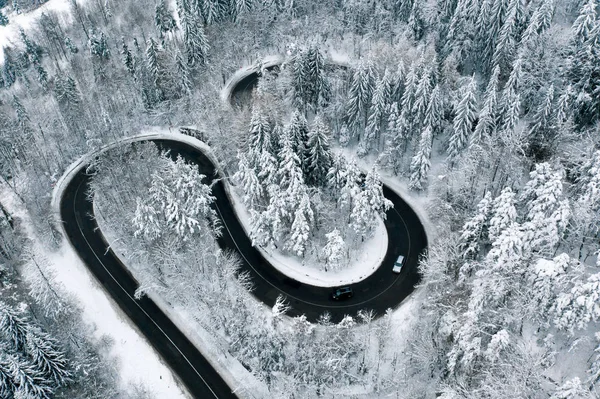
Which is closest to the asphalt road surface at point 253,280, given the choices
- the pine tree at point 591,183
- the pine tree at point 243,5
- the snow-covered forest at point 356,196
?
the snow-covered forest at point 356,196

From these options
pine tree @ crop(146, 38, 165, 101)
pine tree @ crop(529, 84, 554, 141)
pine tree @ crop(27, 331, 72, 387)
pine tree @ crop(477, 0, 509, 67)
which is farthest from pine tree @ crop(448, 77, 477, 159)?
pine tree @ crop(27, 331, 72, 387)

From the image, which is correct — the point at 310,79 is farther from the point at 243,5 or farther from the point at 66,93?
the point at 66,93

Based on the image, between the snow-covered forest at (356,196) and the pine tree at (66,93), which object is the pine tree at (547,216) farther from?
the pine tree at (66,93)

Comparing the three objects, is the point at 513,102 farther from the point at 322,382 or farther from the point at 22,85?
the point at 22,85

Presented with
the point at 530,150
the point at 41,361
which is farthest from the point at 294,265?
the point at 530,150

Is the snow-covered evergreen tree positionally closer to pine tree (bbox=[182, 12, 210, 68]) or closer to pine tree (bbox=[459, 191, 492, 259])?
pine tree (bbox=[459, 191, 492, 259])

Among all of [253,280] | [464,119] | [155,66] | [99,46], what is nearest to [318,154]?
[253,280]

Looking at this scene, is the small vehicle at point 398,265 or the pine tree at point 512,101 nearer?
the small vehicle at point 398,265
